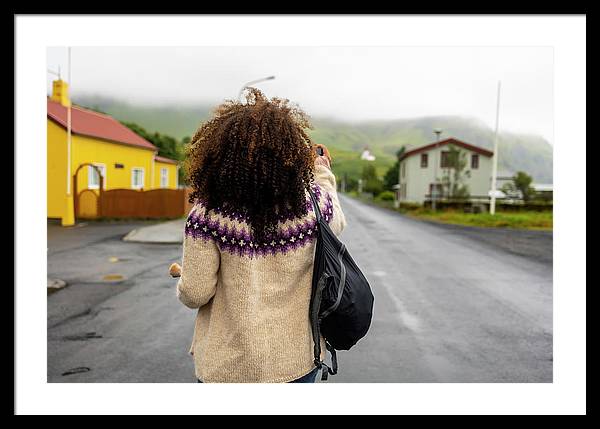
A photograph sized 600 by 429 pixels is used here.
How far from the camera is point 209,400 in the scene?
2076 mm

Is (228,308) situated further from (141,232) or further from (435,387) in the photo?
(141,232)

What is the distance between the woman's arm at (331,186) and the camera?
149 cm

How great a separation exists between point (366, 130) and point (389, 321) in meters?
10.8

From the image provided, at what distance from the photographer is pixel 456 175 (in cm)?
2167

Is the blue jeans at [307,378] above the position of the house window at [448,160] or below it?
below

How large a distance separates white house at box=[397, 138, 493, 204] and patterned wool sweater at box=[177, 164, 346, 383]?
→ 2053 centimetres

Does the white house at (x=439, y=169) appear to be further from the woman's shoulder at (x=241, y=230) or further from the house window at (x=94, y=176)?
the woman's shoulder at (x=241, y=230)

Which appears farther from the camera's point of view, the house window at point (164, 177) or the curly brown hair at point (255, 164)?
the house window at point (164, 177)

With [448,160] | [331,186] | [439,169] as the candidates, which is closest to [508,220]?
[448,160]

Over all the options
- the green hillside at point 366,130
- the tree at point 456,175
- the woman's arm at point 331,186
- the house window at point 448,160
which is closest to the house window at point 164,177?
the green hillside at point 366,130

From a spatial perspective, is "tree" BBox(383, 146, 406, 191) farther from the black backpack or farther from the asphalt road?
the black backpack

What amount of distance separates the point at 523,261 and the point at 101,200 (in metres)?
9.90

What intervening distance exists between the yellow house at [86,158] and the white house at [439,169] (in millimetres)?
11487

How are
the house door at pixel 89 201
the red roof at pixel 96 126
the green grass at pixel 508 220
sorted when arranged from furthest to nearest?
the green grass at pixel 508 220, the house door at pixel 89 201, the red roof at pixel 96 126
